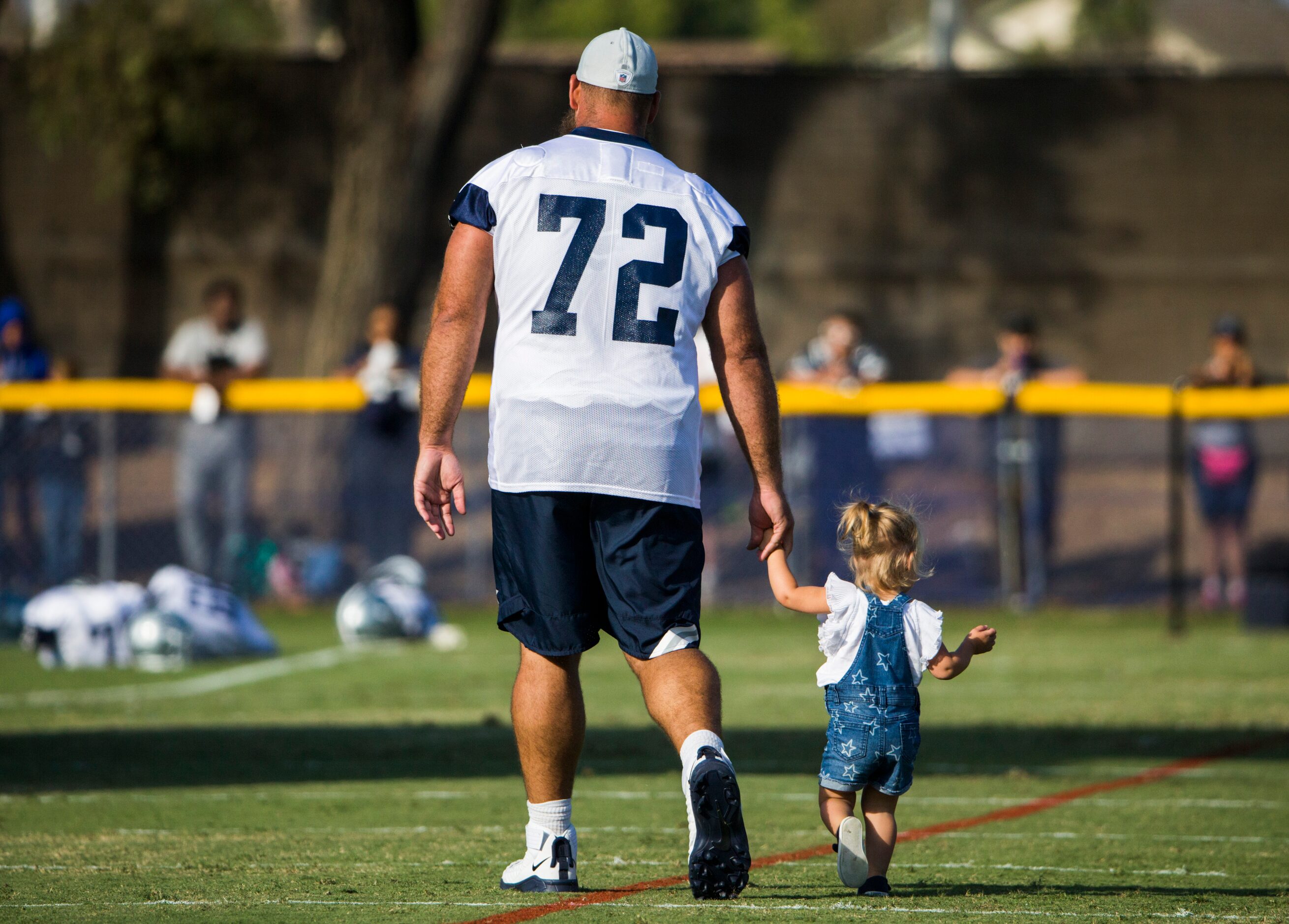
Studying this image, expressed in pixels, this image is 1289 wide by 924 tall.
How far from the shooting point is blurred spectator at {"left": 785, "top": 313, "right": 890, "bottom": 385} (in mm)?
12969

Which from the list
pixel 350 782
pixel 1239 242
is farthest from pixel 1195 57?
pixel 350 782

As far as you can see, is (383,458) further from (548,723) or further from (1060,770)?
(548,723)

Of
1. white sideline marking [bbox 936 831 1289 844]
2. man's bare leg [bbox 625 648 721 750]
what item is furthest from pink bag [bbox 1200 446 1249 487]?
man's bare leg [bbox 625 648 721 750]

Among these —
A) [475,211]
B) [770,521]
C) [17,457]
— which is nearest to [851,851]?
[770,521]

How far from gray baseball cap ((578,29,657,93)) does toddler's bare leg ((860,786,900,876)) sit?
1.90 meters

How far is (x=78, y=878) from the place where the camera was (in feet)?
15.1

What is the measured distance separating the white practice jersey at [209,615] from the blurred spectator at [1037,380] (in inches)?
215

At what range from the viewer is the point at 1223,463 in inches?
496

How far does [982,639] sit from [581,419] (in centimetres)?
112

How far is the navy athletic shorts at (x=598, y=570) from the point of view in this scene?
4359mm

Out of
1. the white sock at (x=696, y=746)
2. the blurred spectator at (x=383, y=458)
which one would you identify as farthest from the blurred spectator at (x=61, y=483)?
the white sock at (x=696, y=746)

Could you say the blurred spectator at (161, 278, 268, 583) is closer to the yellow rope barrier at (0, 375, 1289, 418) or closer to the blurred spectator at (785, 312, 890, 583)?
the yellow rope barrier at (0, 375, 1289, 418)

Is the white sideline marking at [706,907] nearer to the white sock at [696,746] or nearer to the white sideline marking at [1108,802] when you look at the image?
the white sock at [696,746]

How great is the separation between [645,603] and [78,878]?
5.51ft
